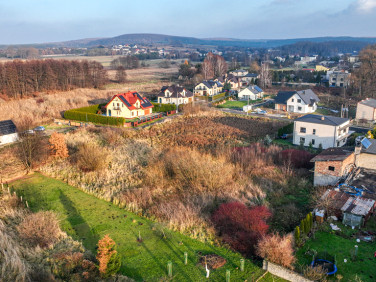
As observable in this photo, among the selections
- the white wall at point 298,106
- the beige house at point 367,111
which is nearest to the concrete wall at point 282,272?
Answer: the beige house at point 367,111

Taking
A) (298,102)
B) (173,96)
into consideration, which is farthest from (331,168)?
(173,96)

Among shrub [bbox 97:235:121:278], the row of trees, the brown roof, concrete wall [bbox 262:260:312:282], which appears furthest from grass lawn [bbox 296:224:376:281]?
the row of trees

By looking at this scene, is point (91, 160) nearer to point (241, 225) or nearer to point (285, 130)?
point (241, 225)

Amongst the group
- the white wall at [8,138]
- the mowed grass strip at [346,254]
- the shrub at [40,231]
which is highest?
the white wall at [8,138]

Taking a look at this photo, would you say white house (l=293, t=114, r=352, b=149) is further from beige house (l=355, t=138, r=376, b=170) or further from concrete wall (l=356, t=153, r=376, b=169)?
concrete wall (l=356, t=153, r=376, b=169)

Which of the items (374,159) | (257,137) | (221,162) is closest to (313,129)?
(257,137)

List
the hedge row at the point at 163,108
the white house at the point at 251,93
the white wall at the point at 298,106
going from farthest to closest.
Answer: the white house at the point at 251,93 < the hedge row at the point at 163,108 < the white wall at the point at 298,106

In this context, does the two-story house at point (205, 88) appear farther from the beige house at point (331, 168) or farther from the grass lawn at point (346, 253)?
the grass lawn at point (346, 253)
